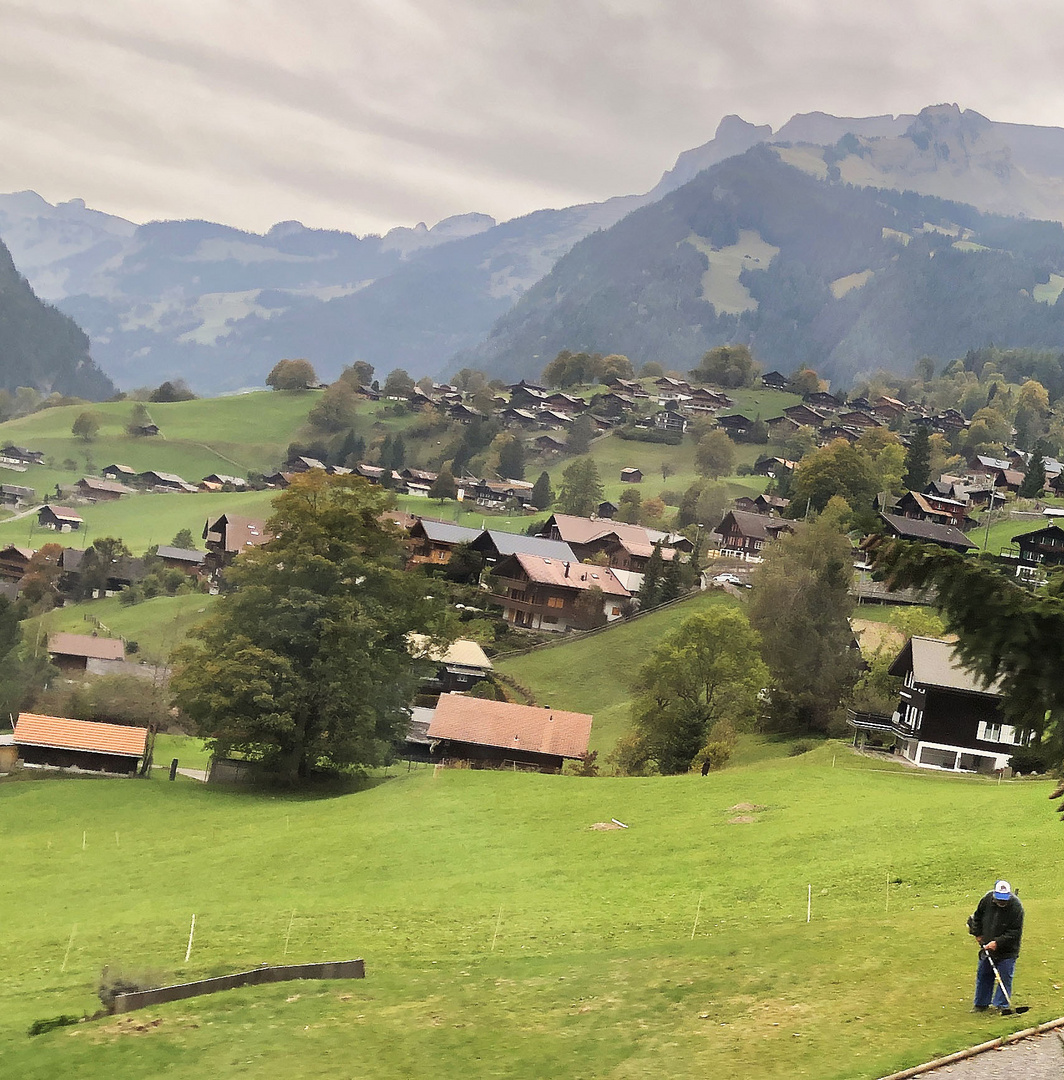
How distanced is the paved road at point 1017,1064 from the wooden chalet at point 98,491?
491 ft

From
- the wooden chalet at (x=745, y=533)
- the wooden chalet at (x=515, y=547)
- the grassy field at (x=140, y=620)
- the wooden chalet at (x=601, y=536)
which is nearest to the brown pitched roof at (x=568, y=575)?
the wooden chalet at (x=515, y=547)

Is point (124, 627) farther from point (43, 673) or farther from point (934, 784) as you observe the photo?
point (934, 784)

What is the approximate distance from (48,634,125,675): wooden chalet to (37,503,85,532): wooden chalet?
54658 millimetres

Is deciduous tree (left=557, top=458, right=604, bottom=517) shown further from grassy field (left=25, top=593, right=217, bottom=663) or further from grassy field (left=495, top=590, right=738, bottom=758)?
grassy field (left=495, top=590, right=738, bottom=758)

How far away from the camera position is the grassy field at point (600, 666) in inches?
2696

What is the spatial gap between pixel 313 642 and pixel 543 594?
4515 cm

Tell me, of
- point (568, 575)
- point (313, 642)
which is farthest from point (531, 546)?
point (313, 642)

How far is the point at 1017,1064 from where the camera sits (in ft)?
A: 42.6

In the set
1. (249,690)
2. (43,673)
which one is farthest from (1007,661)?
(43,673)

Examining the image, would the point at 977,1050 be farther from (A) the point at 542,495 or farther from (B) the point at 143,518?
(B) the point at 143,518

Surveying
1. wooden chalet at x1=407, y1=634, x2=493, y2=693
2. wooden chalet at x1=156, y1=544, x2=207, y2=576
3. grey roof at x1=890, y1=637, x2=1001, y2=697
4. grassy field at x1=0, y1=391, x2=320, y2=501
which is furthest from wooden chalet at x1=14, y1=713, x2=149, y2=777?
grassy field at x1=0, y1=391, x2=320, y2=501

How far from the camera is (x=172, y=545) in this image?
396ft

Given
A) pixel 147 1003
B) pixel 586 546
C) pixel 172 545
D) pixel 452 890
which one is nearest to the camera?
pixel 147 1003

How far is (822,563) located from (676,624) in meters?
13.4
